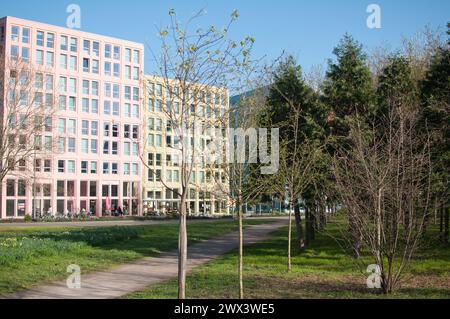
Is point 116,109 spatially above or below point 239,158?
above

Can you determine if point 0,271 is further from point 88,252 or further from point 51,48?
point 51,48

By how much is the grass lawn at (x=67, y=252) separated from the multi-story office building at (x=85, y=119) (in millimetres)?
35000

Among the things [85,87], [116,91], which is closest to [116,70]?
[116,91]

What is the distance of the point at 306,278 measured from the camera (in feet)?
44.7

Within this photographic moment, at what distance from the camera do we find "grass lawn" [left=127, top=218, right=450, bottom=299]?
36.8 feet

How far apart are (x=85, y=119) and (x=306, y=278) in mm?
54771

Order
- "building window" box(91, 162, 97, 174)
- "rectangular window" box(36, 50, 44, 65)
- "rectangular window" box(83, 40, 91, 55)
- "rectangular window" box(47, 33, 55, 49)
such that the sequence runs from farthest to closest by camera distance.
→ "building window" box(91, 162, 97, 174) → "rectangular window" box(83, 40, 91, 55) → "rectangular window" box(47, 33, 55, 49) → "rectangular window" box(36, 50, 44, 65)

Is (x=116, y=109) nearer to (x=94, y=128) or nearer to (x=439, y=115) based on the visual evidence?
(x=94, y=128)

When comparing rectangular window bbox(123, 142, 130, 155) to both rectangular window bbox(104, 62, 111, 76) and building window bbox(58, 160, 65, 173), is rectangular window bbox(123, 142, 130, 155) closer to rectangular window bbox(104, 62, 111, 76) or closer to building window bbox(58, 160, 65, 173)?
building window bbox(58, 160, 65, 173)

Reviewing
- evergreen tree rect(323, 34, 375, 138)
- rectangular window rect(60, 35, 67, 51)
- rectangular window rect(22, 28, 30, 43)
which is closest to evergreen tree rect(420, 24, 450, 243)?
evergreen tree rect(323, 34, 375, 138)

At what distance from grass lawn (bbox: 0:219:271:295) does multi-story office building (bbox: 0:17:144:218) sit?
115 feet

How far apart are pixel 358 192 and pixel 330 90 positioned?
758 centimetres

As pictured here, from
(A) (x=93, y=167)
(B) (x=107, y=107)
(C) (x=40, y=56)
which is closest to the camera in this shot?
(C) (x=40, y=56)
